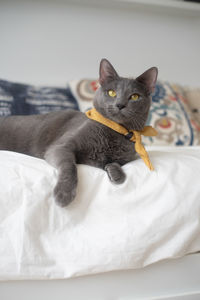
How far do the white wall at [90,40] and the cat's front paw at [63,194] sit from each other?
143 cm

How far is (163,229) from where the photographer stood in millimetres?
753

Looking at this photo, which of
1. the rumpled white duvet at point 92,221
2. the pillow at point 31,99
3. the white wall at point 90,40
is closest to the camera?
the rumpled white duvet at point 92,221

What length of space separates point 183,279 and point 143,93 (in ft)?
2.27

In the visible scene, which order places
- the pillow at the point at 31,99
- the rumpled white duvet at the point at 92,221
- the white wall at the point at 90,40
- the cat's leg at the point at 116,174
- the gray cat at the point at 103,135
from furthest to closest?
the white wall at the point at 90,40, the pillow at the point at 31,99, the gray cat at the point at 103,135, the cat's leg at the point at 116,174, the rumpled white duvet at the point at 92,221

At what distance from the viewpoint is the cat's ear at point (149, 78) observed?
977mm

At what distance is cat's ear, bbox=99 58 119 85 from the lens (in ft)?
3.26

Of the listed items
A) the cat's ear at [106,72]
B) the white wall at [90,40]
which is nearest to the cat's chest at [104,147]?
the cat's ear at [106,72]

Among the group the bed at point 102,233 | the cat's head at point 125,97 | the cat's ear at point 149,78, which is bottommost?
the bed at point 102,233

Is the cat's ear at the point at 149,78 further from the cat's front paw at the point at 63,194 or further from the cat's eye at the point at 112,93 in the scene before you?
the cat's front paw at the point at 63,194

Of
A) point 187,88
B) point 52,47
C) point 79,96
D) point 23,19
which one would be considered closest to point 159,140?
point 79,96

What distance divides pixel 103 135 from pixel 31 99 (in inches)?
32.1

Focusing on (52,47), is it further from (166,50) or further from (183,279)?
(183,279)

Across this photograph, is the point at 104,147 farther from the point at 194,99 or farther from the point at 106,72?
the point at 194,99

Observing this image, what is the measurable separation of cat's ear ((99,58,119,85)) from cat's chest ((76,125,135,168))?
0.68 ft
